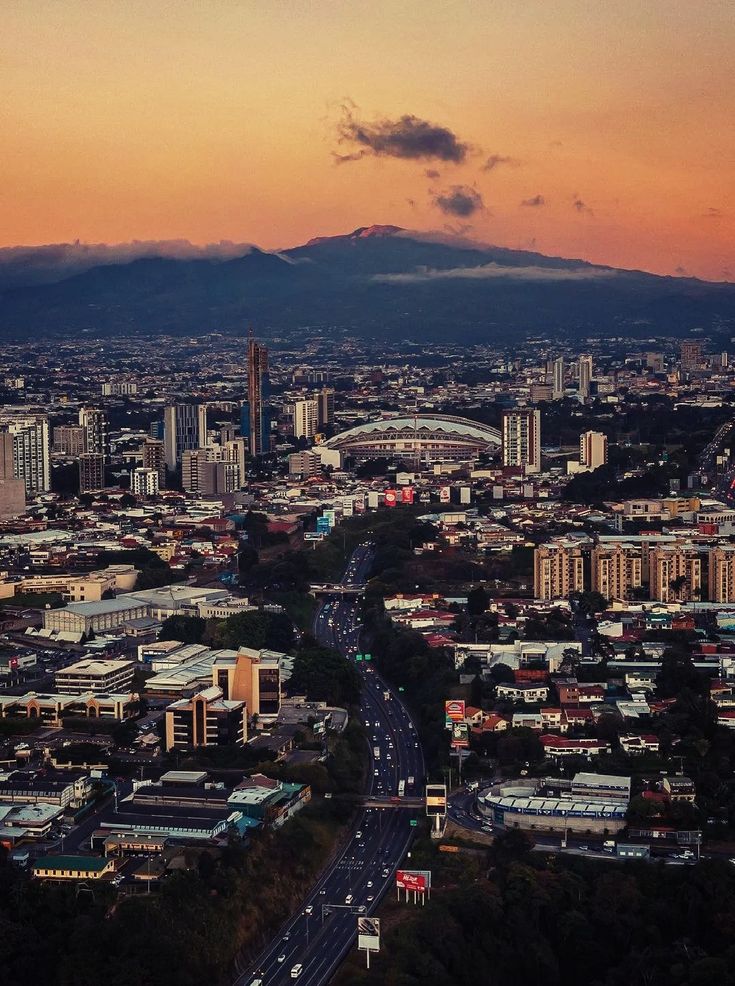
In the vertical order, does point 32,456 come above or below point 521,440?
below

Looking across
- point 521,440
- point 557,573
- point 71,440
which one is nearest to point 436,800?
point 557,573

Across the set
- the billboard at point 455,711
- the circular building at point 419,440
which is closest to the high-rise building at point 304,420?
the circular building at point 419,440

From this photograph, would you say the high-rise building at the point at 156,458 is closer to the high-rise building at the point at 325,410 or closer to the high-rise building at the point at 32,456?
the high-rise building at the point at 32,456

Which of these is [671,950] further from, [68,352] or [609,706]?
[68,352]

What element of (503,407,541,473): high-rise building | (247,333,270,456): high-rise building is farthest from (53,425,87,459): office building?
(503,407,541,473): high-rise building

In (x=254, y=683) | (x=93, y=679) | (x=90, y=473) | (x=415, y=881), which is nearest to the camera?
(x=415, y=881)

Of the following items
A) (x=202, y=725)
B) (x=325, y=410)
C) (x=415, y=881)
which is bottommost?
(x=415, y=881)

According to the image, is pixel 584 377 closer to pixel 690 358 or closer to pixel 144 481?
pixel 690 358
